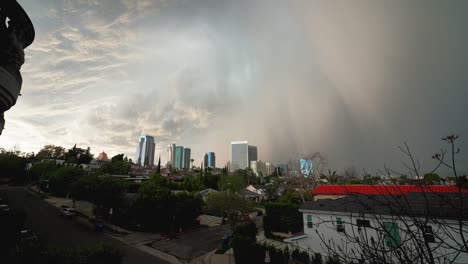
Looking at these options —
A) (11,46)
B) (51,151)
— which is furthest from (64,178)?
(51,151)

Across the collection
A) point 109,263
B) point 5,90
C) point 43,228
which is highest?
point 5,90

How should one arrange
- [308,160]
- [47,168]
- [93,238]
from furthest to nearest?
[47,168] < [308,160] < [93,238]

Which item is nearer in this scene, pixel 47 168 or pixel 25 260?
pixel 25 260

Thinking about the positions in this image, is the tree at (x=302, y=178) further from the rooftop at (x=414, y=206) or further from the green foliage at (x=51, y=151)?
the green foliage at (x=51, y=151)

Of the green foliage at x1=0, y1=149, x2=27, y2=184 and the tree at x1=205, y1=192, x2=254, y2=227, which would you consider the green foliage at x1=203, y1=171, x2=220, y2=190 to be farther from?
the green foliage at x1=0, y1=149, x2=27, y2=184

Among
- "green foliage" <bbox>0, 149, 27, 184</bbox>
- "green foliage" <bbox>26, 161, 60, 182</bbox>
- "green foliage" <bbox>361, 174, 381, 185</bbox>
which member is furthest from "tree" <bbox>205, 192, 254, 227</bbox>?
"green foliage" <bbox>0, 149, 27, 184</bbox>

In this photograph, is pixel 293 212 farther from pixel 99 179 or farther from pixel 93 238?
pixel 99 179

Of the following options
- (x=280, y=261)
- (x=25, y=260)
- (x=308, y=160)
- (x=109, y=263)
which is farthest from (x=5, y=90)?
(x=308, y=160)

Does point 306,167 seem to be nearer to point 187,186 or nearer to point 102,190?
point 187,186
